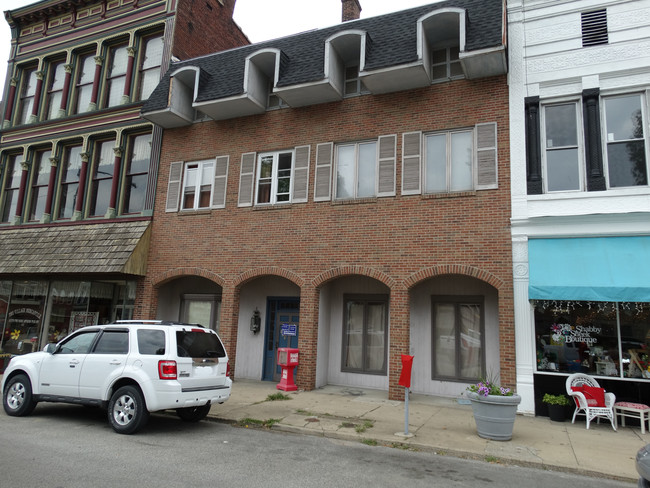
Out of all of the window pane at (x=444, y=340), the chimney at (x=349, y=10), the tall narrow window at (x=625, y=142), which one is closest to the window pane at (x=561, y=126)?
the tall narrow window at (x=625, y=142)

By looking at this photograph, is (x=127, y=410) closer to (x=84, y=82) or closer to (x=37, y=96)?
(x=84, y=82)

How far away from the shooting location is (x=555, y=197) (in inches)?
424

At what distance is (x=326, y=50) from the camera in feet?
42.4

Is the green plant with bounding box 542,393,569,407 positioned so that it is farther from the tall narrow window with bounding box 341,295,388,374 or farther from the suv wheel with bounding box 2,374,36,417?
the suv wheel with bounding box 2,374,36,417

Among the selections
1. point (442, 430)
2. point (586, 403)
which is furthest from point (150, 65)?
point (586, 403)

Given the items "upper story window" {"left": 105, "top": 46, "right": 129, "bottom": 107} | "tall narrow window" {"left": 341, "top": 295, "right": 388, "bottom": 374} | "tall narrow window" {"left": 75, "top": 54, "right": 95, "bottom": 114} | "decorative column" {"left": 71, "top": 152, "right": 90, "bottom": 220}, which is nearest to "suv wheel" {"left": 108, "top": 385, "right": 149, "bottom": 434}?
"tall narrow window" {"left": 341, "top": 295, "right": 388, "bottom": 374}

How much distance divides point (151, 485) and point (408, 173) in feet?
30.4

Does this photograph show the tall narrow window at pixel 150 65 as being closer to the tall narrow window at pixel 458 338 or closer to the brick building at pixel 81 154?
the brick building at pixel 81 154

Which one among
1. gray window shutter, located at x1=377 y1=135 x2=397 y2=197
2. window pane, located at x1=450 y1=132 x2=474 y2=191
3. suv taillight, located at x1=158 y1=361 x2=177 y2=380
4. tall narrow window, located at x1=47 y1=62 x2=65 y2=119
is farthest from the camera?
tall narrow window, located at x1=47 y1=62 x2=65 y2=119

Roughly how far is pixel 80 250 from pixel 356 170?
30.4ft

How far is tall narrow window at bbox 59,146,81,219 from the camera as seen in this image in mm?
17281

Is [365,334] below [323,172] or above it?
below

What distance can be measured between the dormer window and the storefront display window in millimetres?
6090

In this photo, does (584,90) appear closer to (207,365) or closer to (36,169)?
(207,365)
